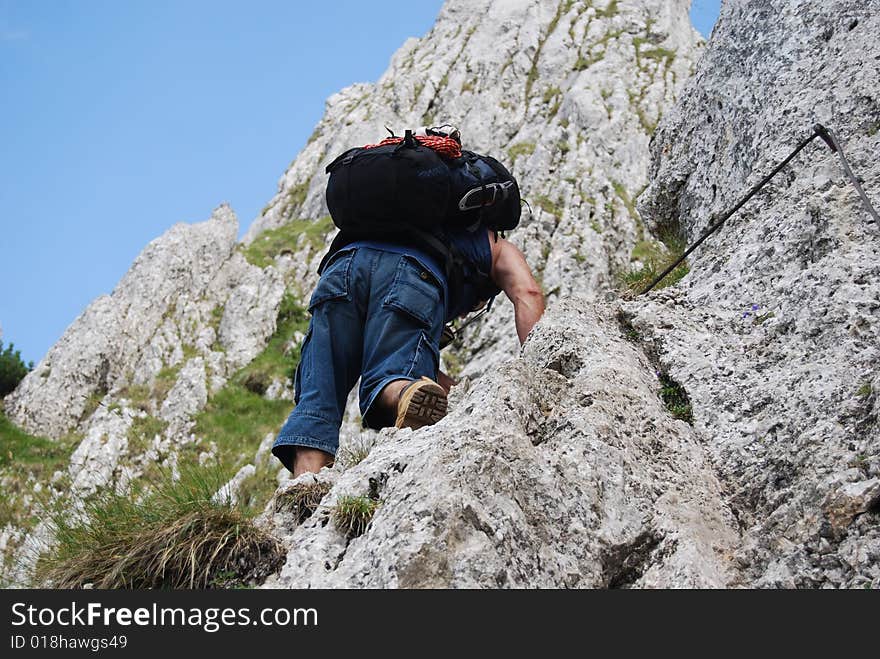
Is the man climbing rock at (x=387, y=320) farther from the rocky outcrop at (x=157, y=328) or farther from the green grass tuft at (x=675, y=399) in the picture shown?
the rocky outcrop at (x=157, y=328)

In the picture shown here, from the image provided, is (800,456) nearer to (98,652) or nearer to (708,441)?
(708,441)

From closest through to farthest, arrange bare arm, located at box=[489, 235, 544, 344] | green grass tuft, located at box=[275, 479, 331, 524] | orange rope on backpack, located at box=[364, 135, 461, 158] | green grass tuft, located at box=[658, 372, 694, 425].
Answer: green grass tuft, located at box=[275, 479, 331, 524] → green grass tuft, located at box=[658, 372, 694, 425] → bare arm, located at box=[489, 235, 544, 344] → orange rope on backpack, located at box=[364, 135, 461, 158]

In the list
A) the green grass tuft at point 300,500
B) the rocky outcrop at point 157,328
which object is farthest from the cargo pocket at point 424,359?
the rocky outcrop at point 157,328

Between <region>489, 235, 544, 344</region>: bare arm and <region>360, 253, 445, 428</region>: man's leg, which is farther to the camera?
<region>489, 235, 544, 344</region>: bare arm

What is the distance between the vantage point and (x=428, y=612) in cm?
299

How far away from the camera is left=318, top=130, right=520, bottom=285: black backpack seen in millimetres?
5934

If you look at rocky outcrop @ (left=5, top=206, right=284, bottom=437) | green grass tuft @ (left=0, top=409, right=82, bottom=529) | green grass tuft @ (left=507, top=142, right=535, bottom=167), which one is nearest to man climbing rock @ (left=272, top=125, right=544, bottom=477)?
green grass tuft @ (left=0, top=409, right=82, bottom=529)

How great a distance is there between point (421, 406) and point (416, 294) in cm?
105

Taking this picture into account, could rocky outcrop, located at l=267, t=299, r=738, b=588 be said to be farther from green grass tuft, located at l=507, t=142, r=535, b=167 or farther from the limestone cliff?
green grass tuft, located at l=507, t=142, r=535, b=167

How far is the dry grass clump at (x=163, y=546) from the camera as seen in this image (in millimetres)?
3799

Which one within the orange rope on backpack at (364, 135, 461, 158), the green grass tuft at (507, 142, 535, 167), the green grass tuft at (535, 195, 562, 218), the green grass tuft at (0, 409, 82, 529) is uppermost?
the green grass tuft at (507, 142, 535, 167)

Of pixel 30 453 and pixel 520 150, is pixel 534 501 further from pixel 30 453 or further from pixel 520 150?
pixel 520 150

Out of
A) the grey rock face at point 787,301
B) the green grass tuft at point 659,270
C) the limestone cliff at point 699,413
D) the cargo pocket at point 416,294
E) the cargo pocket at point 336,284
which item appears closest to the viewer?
the limestone cliff at point 699,413

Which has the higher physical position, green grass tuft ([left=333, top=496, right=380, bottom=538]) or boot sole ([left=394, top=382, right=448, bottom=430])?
boot sole ([left=394, top=382, right=448, bottom=430])
